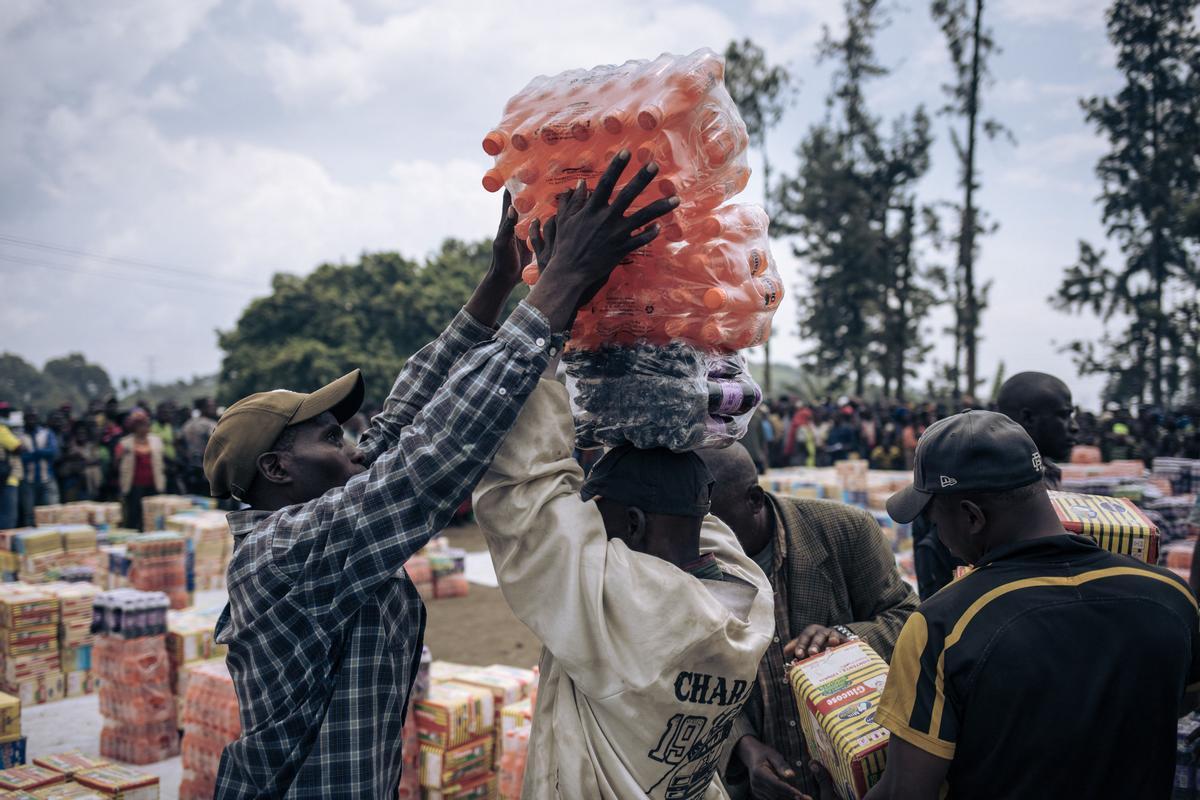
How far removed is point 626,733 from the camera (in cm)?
183

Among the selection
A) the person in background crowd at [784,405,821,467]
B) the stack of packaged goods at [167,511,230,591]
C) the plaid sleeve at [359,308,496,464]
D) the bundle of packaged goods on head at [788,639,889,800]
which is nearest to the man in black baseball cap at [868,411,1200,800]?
the bundle of packaged goods on head at [788,639,889,800]

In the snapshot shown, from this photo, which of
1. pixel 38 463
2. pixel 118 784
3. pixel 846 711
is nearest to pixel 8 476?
pixel 38 463

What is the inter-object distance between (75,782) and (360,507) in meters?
3.45

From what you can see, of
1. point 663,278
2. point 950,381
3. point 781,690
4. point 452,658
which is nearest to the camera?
point 663,278

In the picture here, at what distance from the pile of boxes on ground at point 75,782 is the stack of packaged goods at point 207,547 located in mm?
6057

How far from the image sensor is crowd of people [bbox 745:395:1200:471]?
1616cm

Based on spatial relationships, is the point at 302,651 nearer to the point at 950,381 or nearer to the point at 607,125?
the point at 607,125

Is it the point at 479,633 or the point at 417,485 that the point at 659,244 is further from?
the point at 479,633

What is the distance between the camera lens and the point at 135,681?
589cm

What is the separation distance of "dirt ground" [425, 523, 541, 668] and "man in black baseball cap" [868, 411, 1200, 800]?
581cm

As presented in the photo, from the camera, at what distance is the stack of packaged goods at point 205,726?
185 inches

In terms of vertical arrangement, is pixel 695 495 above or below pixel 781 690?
above

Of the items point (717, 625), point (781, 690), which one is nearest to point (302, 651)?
point (717, 625)

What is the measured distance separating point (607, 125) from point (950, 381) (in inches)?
1126
